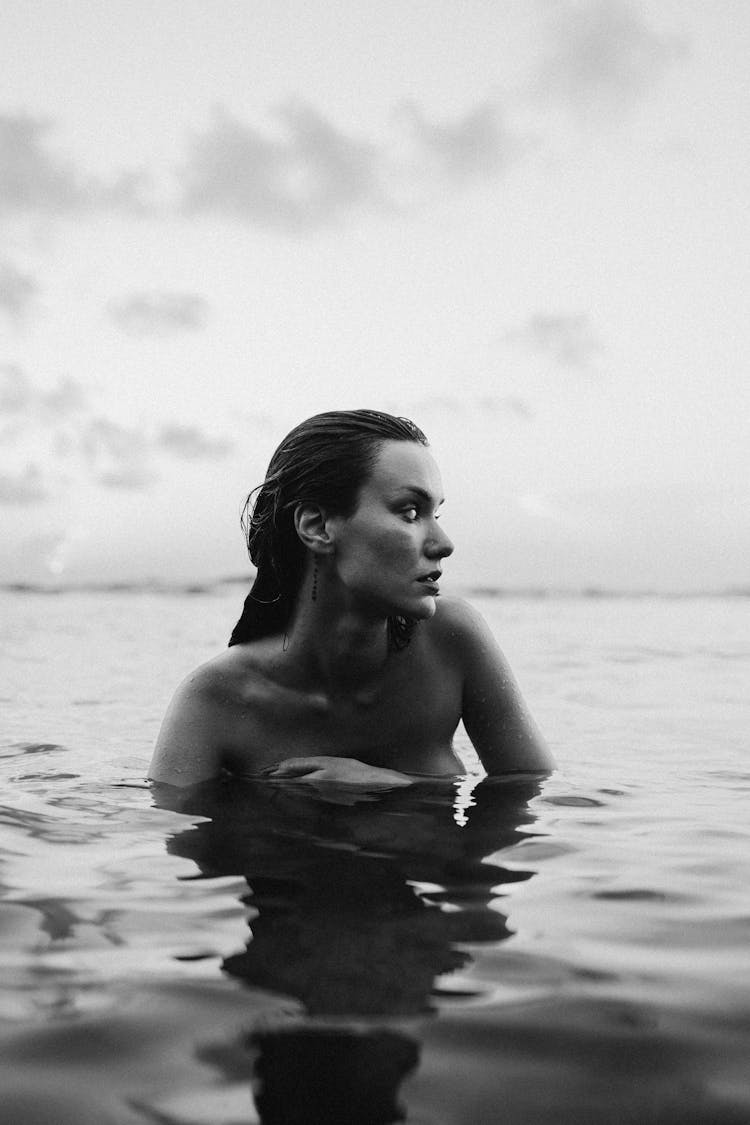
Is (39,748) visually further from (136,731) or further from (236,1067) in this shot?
(236,1067)

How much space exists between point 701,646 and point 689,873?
13254 mm

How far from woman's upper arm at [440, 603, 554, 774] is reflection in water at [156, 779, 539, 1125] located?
0.16 m

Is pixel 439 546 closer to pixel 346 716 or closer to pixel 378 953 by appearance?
pixel 346 716

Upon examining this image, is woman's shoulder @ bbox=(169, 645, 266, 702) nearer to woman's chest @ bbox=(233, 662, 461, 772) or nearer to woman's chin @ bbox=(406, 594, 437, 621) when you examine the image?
woman's chest @ bbox=(233, 662, 461, 772)

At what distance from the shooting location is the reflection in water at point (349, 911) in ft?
5.65

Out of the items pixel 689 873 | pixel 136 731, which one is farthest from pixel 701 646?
pixel 689 873

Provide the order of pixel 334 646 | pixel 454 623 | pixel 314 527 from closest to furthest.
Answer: pixel 314 527 < pixel 334 646 < pixel 454 623

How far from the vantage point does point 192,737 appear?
4289 mm

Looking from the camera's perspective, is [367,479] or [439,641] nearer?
[367,479]

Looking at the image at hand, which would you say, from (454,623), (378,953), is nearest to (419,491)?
(454,623)

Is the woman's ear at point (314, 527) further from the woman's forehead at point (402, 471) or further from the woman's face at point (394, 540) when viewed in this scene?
the woman's forehead at point (402, 471)

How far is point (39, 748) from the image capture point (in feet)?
19.7

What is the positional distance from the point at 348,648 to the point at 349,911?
174cm

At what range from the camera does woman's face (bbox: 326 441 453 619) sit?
3965 mm
